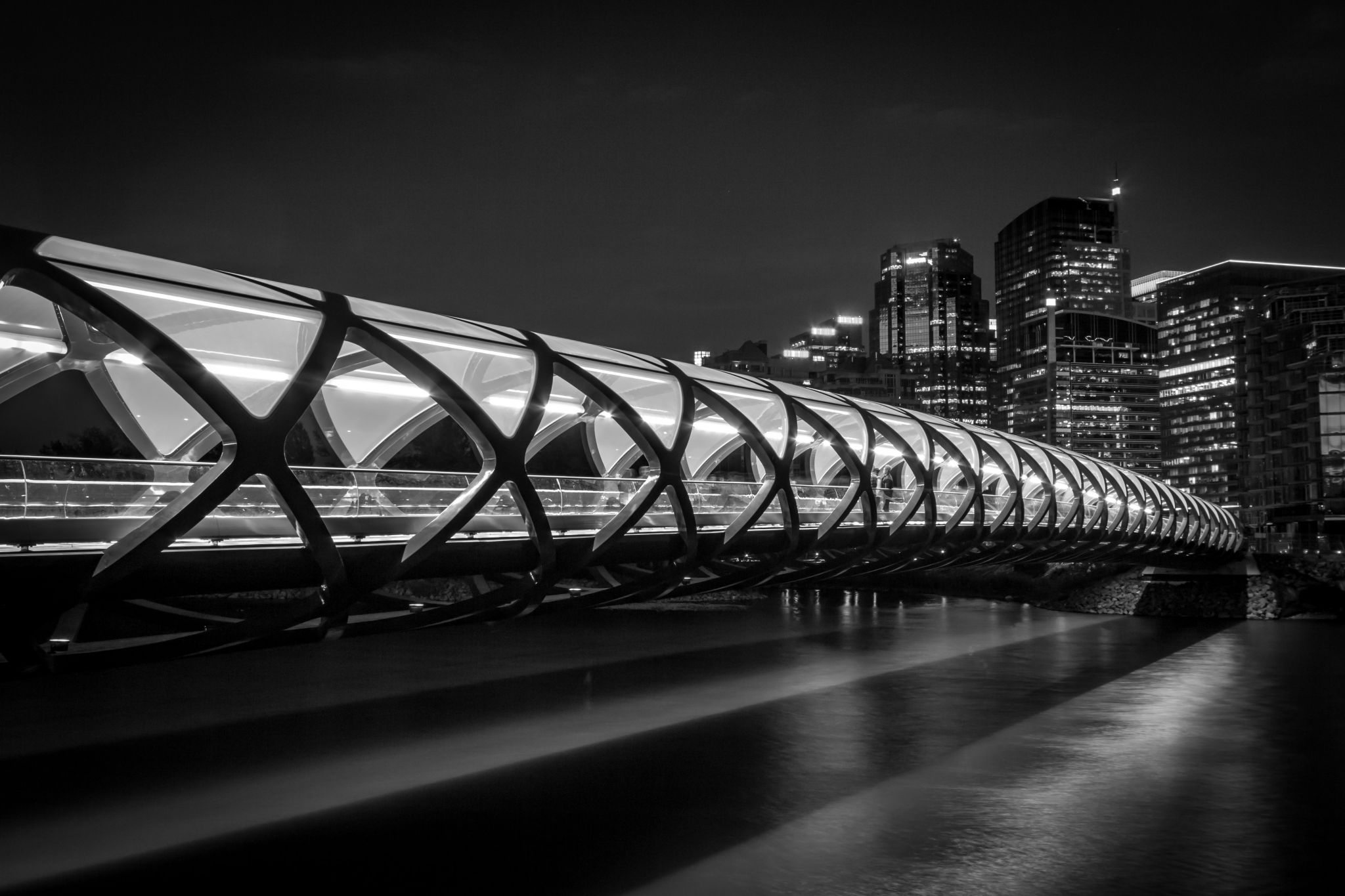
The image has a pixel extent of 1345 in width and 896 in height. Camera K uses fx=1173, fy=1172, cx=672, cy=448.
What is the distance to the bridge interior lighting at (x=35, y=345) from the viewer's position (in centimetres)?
1708

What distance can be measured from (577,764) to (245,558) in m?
8.13

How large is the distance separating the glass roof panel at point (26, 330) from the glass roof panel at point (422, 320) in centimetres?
423

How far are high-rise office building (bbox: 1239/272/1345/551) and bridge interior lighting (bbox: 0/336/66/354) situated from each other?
3433 inches

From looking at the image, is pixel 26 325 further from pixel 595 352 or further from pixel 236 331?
pixel 595 352

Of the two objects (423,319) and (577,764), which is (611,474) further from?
(423,319)

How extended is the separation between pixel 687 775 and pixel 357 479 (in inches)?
278

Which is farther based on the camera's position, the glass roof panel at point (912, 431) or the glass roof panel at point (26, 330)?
the glass roof panel at point (912, 431)

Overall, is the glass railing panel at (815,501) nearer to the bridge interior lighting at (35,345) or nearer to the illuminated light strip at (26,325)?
the bridge interior lighting at (35,345)

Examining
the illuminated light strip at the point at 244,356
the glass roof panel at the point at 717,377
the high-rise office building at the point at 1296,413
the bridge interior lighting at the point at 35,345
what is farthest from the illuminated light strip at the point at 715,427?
the high-rise office building at the point at 1296,413

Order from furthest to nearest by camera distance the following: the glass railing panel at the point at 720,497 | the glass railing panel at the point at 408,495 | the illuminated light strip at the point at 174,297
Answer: the glass railing panel at the point at 720,497
the glass railing panel at the point at 408,495
the illuminated light strip at the point at 174,297

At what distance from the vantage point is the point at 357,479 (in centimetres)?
1542

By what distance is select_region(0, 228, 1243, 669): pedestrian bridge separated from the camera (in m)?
11.6

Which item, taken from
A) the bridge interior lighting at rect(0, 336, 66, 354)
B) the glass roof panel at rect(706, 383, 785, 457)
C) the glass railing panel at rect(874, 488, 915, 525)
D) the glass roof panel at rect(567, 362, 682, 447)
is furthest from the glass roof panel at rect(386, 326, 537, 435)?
the glass railing panel at rect(874, 488, 915, 525)

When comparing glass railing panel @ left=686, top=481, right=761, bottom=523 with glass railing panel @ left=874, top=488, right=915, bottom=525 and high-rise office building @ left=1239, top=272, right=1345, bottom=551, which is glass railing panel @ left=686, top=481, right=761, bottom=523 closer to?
glass railing panel @ left=874, top=488, right=915, bottom=525
